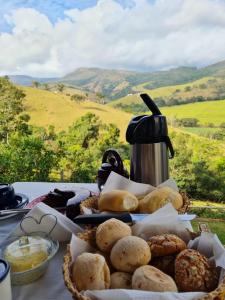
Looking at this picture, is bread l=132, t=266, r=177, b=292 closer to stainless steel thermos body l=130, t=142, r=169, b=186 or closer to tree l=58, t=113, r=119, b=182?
stainless steel thermos body l=130, t=142, r=169, b=186

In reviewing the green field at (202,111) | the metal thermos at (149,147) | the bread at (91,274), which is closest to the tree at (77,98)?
the green field at (202,111)

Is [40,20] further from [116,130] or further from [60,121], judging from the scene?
[116,130]

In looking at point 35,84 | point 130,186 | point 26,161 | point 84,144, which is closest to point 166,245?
point 130,186

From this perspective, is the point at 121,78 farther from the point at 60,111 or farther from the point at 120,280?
the point at 120,280

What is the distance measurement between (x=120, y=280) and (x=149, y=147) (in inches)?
21.0

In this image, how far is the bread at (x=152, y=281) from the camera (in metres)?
0.38

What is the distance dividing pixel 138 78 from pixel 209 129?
659 mm

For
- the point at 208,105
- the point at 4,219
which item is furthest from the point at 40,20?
the point at 4,219

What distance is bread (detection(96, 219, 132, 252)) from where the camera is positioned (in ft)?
1.55

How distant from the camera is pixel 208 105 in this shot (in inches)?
98.6

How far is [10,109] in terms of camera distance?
2.80 metres

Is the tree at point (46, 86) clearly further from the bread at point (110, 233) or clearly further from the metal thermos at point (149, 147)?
the bread at point (110, 233)

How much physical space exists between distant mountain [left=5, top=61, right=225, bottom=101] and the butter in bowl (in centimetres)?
210

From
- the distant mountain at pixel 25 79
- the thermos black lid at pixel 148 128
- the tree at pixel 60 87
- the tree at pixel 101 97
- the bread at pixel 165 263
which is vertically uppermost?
the distant mountain at pixel 25 79
